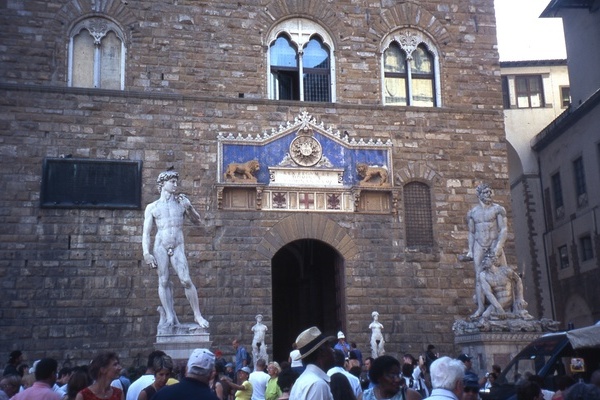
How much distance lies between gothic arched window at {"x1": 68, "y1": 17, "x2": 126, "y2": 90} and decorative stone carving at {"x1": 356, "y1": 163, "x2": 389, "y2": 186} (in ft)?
20.1

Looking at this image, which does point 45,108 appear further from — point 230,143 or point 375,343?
point 375,343

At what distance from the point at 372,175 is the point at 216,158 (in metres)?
3.85

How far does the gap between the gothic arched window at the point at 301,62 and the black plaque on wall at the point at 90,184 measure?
4309 millimetres

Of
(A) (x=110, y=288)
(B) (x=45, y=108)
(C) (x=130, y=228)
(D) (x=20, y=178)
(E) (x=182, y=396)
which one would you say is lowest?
(E) (x=182, y=396)

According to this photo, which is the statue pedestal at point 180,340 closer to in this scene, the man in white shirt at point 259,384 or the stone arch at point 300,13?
the man in white shirt at point 259,384

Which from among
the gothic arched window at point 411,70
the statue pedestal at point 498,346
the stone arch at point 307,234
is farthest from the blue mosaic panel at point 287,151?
the statue pedestal at point 498,346

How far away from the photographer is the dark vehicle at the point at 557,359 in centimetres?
988

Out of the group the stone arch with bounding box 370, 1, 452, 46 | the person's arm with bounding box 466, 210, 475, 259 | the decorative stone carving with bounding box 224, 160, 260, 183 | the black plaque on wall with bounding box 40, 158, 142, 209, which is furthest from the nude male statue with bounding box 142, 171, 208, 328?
the stone arch with bounding box 370, 1, 452, 46

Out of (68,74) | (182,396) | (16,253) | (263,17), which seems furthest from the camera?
(263,17)

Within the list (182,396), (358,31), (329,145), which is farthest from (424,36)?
(182,396)

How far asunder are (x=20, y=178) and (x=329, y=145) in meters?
7.27

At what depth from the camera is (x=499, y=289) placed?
15.3 meters

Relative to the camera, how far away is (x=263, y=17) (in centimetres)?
1902

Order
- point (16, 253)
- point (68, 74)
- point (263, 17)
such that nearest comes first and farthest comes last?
1. point (16, 253)
2. point (68, 74)
3. point (263, 17)
